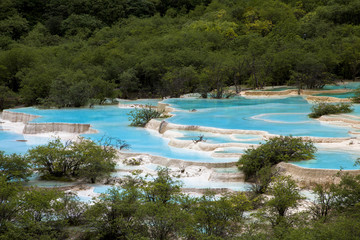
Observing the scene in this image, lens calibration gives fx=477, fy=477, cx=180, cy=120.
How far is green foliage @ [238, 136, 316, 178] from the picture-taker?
506 inches

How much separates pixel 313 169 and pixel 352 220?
12.8ft

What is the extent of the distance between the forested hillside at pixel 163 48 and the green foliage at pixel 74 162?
1395 cm

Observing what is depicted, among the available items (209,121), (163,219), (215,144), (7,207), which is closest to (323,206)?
(163,219)

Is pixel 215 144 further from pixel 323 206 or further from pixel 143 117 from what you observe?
pixel 143 117

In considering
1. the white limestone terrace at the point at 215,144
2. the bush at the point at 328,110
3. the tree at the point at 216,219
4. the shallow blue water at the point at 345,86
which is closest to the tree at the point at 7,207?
the tree at the point at 216,219

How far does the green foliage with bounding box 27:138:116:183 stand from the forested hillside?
13.9 metres

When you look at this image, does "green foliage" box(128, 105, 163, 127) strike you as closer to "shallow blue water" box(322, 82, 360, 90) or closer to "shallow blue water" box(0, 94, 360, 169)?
"shallow blue water" box(0, 94, 360, 169)

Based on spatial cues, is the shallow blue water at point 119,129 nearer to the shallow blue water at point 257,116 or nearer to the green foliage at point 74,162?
the shallow blue water at point 257,116

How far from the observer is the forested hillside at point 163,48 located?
1197 inches

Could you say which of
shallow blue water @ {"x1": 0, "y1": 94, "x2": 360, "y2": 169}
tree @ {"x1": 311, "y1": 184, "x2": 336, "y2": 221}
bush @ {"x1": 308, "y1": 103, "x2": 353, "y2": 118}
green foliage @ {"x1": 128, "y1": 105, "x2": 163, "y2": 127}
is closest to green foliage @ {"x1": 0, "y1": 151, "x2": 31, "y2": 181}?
shallow blue water @ {"x1": 0, "y1": 94, "x2": 360, "y2": 169}

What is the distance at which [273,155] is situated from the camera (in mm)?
13070

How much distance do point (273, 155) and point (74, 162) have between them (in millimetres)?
5700

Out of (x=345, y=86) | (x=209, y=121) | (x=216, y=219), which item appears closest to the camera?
(x=216, y=219)

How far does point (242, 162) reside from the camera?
42.6ft
